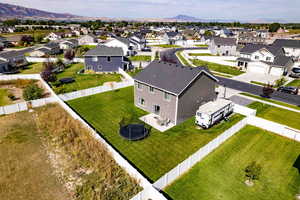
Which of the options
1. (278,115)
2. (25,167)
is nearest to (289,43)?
(278,115)

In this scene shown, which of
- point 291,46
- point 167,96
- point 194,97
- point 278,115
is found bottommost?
point 278,115

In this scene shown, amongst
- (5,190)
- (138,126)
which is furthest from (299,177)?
(5,190)

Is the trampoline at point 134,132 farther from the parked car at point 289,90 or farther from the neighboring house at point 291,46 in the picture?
the neighboring house at point 291,46

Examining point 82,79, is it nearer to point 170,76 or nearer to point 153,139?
point 170,76

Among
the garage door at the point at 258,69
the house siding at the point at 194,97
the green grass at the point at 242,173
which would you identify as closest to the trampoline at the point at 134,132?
the house siding at the point at 194,97

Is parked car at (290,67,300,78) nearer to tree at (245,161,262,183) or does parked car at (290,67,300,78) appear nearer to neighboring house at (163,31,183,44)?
tree at (245,161,262,183)

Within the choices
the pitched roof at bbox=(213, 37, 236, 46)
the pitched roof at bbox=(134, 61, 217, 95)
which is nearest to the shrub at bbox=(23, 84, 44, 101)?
the pitched roof at bbox=(134, 61, 217, 95)
